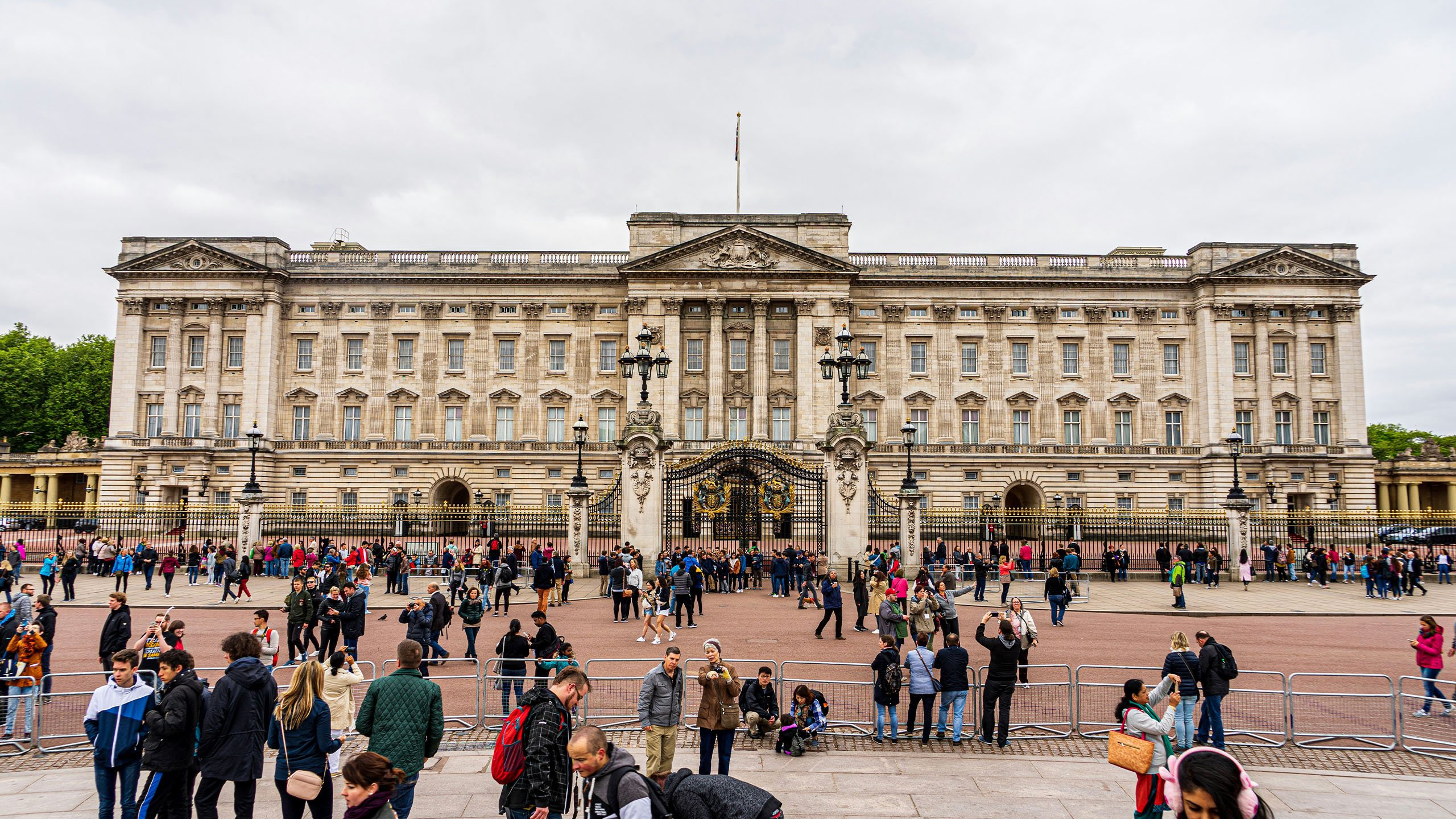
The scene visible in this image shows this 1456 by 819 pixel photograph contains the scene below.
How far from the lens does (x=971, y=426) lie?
5244 centimetres

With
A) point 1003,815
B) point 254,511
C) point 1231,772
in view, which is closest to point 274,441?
point 254,511

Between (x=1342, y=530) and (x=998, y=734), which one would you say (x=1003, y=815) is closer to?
(x=998, y=734)

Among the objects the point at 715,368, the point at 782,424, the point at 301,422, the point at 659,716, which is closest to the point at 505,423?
the point at 301,422

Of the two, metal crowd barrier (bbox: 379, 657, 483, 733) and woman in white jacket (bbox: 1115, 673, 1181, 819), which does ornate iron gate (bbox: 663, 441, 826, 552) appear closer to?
metal crowd barrier (bbox: 379, 657, 483, 733)

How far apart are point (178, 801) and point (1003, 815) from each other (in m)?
7.68

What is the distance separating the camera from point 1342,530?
4328 cm

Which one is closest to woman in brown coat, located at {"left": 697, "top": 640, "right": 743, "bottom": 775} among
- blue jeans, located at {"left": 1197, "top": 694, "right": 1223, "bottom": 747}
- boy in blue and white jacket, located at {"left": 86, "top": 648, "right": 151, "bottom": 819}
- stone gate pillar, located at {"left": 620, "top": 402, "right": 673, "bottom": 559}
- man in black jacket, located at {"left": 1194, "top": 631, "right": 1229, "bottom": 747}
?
boy in blue and white jacket, located at {"left": 86, "top": 648, "right": 151, "bottom": 819}

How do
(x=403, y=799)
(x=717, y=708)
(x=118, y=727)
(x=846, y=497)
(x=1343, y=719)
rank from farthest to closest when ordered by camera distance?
(x=846, y=497) < (x=1343, y=719) < (x=717, y=708) < (x=118, y=727) < (x=403, y=799)

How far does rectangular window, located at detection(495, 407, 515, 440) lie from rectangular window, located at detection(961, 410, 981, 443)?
1143 inches

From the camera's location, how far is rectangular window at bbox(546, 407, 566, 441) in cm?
5225

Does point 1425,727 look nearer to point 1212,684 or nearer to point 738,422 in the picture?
point 1212,684

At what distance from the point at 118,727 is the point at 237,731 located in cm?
141

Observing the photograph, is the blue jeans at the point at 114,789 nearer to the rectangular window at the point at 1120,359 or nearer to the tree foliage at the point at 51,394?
the rectangular window at the point at 1120,359

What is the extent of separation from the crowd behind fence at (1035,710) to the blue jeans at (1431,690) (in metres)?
0.17
